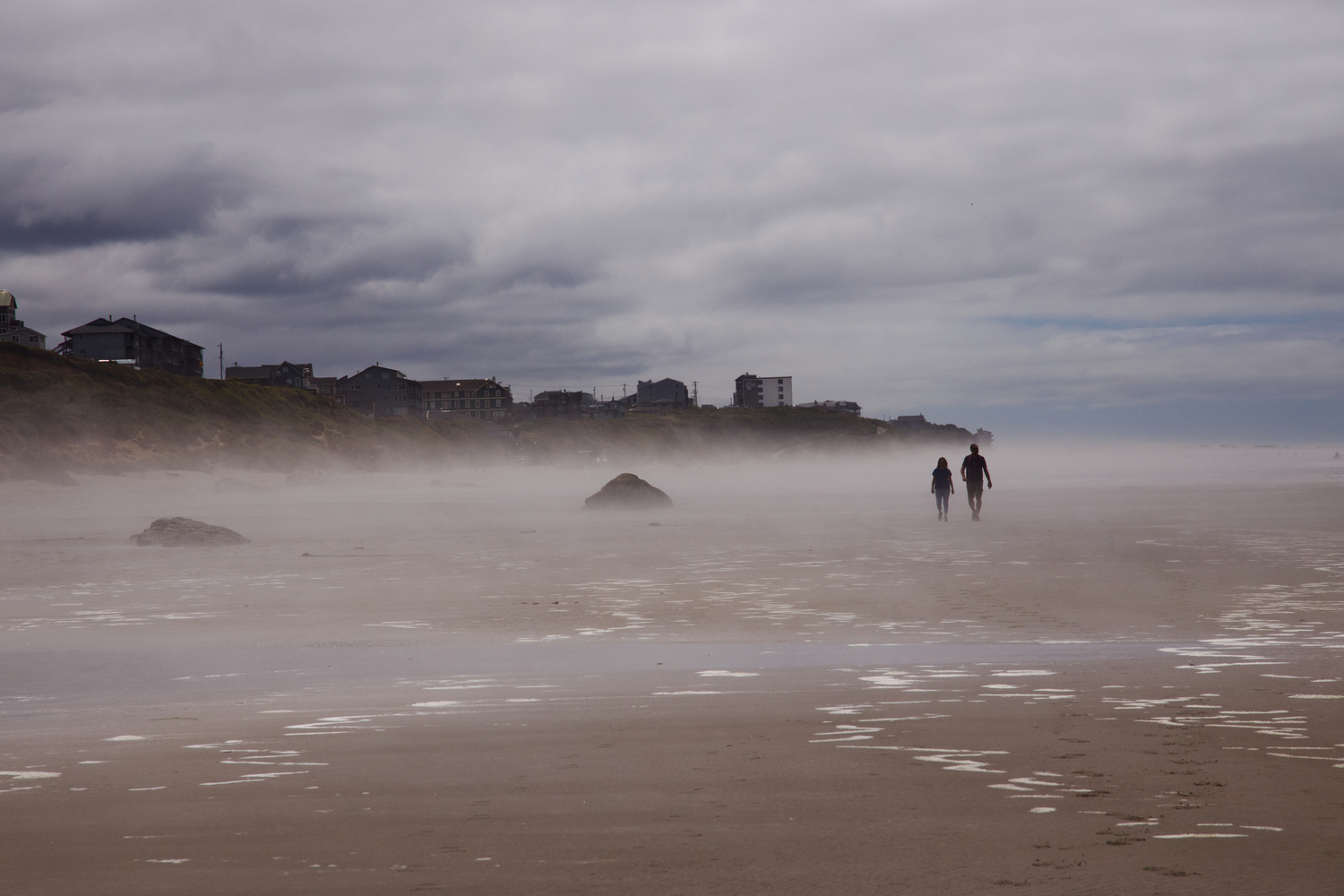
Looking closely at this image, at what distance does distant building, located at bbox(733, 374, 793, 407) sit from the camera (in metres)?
188

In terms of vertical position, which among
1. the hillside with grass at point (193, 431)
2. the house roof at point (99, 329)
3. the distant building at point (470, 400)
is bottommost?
the hillside with grass at point (193, 431)

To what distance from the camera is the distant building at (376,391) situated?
130875 mm

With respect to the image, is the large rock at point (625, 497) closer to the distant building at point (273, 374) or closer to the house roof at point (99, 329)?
the house roof at point (99, 329)

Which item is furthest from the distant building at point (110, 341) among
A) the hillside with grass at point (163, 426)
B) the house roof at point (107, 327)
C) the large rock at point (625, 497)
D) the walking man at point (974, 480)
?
the walking man at point (974, 480)

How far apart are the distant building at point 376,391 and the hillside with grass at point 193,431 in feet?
94.0

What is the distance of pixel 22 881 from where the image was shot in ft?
11.9

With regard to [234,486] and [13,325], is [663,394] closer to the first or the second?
[13,325]

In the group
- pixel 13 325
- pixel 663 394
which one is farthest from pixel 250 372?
pixel 663 394

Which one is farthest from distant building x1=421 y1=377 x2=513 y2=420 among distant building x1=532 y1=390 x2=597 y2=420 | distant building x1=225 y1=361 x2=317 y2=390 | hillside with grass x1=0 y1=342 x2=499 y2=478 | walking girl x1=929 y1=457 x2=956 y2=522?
walking girl x1=929 y1=457 x2=956 y2=522

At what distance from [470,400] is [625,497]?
386 feet

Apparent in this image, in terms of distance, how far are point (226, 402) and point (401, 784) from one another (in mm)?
A: 68336

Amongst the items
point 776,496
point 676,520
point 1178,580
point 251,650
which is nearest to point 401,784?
point 251,650

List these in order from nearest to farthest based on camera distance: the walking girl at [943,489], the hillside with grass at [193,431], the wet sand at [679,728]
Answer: the wet sand at [679,728], the walking girl at [943,489], the hillside with grass at [193,431]

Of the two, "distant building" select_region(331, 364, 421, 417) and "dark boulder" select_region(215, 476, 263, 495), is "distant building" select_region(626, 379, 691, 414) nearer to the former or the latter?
"distant building" select_region(331, 364, 421, 417)
